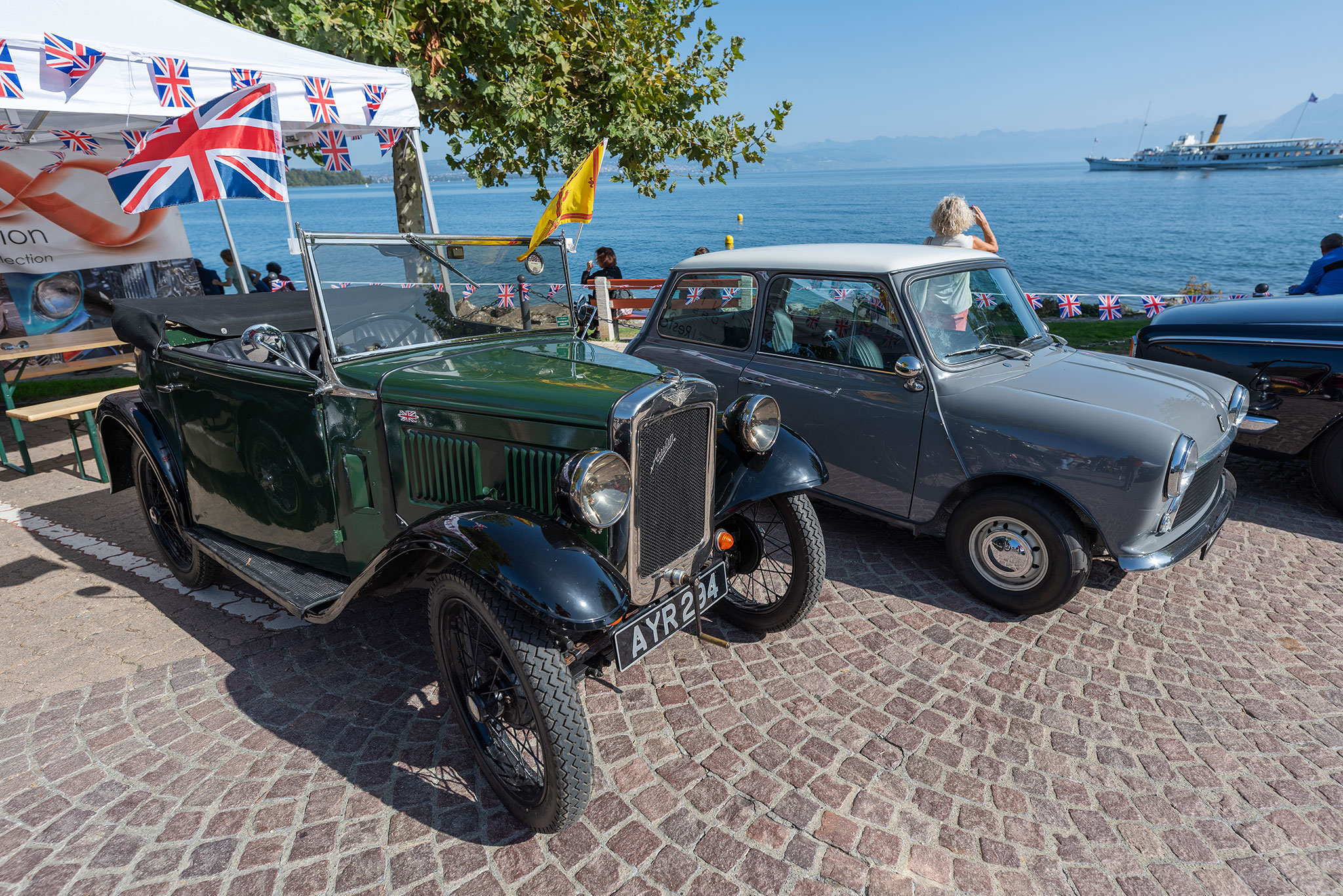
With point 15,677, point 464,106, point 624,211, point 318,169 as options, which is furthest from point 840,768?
point 624,211

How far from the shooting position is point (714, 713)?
3.17 m

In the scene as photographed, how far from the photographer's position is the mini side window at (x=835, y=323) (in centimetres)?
425

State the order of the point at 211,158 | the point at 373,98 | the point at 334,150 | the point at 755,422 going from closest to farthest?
the point at 755,422, the point at 211,158, the point at 373,98, the point at 334,150

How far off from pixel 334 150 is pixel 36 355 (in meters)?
4.45

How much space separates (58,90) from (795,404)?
5.57 m

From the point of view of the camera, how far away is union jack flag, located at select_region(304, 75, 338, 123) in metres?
6.00

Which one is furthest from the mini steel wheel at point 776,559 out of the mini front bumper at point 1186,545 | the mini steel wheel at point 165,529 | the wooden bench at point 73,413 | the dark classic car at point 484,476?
the wooden bench at point 73,413

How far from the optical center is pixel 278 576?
138 inches

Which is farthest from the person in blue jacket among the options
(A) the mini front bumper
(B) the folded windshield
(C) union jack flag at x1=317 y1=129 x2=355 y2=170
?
(C) union jack flag at x1=317 y1=129 x2=355 y2=170

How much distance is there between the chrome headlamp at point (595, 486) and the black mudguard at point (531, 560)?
0.13 metres

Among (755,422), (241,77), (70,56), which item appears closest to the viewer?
(755,422)

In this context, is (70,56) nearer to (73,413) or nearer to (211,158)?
(211,158)

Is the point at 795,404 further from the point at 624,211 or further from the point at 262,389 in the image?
the point at 624,211

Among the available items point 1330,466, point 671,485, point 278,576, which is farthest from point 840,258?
point 1330,466
